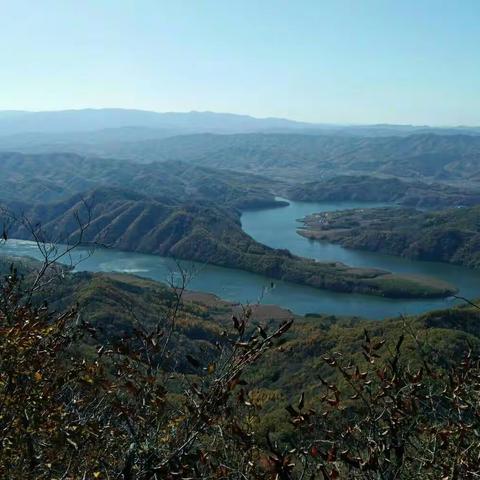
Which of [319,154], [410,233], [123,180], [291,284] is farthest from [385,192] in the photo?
[319,154]

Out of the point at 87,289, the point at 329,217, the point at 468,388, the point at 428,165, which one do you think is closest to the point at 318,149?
the point at 428,165

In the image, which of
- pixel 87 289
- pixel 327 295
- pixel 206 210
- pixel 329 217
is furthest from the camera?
Result: pixel 329 217

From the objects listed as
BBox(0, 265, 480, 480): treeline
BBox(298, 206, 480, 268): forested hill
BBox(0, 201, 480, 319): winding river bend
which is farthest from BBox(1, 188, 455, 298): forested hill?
BBox(0, 265, 480, 480): treeline

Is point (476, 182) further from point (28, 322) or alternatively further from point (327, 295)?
point (28, 322)

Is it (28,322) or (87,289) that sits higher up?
(28,322)

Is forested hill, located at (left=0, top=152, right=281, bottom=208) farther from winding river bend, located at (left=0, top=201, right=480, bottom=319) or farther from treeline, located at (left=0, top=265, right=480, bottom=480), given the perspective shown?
treeline, located at (left=0, top=265, right=480, bottom=480)

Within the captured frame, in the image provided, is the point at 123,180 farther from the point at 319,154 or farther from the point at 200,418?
the point at 200,418
